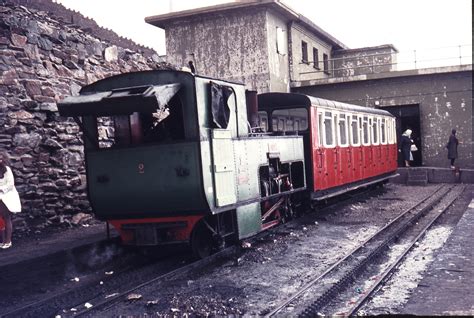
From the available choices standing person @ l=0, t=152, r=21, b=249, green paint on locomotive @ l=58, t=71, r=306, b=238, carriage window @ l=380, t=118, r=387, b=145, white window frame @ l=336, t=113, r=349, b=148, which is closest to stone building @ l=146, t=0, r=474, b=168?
carriage window @ l=380, t=118, r=387, b=145

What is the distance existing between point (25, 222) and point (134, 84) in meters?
3.64

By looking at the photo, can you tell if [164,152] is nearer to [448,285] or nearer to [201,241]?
[201,241]

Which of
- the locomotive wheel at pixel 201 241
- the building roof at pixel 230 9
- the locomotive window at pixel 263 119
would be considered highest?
the building roof at pixel 230 9

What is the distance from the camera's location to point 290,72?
76.8 feet

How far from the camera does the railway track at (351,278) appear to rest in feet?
18.2

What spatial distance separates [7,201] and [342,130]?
28.1 ft

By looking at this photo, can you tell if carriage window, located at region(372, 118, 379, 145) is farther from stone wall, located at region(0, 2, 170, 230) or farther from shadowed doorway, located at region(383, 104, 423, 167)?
stone wall, located at region(0, 2, 170, 230)

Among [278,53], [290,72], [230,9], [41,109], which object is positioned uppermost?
[230,9]

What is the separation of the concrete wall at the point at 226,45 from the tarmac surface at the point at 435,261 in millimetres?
12597

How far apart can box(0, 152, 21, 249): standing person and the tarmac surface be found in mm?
214

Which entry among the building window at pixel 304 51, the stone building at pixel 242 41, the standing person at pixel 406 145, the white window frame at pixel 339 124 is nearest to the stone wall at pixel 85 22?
the stone building at pixel 242 41

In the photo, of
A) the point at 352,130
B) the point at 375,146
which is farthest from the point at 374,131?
the point at 352,130

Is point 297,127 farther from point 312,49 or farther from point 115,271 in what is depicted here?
point 312,49

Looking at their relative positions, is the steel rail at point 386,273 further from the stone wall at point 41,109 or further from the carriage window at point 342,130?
the stone wall at point 41,109
